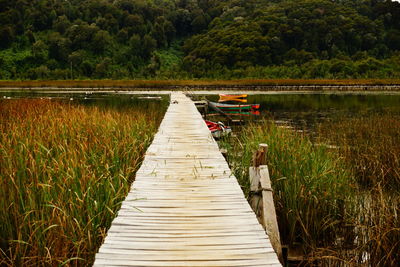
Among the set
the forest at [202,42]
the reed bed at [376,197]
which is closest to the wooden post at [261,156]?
the reed bed at [376,197]

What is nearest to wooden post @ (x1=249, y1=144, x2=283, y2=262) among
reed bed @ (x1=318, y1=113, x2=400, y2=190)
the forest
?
reed bed @ (x1=318, y1=113, x2=400, y2=190)

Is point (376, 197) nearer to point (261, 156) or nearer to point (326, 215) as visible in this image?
point (326, 215)

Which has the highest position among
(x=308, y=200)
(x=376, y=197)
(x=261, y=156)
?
(x=261, y=156)

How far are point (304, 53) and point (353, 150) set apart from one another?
62315mm

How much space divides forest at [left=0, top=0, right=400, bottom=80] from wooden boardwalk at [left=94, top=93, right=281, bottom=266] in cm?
5154

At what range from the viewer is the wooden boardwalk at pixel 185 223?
2416mm

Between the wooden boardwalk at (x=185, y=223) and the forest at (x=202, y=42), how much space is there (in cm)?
5154

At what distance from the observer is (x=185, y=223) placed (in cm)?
299

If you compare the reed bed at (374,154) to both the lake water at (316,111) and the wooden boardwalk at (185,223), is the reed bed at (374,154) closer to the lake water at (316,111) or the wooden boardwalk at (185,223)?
the lake water at (316,111)

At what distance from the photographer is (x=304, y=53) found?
65.8 metres

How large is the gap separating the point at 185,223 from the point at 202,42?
255 ft

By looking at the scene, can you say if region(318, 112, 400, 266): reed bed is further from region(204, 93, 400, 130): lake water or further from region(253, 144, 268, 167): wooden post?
region(204, 93, 400, 130): lake water

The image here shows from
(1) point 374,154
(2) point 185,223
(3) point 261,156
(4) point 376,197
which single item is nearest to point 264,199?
(3) point 261,156

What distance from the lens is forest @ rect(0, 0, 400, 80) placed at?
5981 cm
